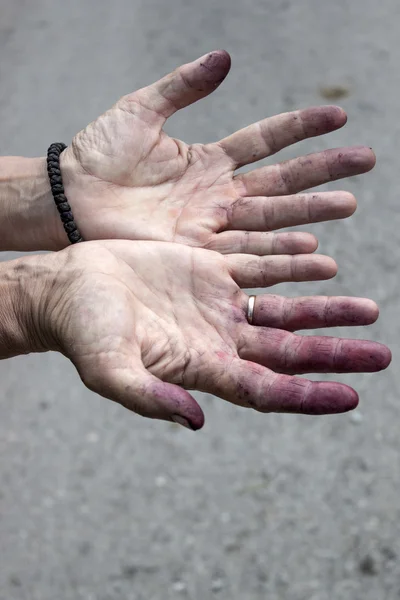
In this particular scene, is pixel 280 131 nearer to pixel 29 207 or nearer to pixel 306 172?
pixel 306 172

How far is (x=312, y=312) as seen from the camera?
58.0 inches

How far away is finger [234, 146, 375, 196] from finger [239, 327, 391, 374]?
15.8 inches

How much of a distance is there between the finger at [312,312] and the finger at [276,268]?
0.20ft

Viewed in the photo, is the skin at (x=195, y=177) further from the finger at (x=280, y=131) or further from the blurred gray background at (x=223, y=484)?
the blurred gray background at (x=223, y=484)

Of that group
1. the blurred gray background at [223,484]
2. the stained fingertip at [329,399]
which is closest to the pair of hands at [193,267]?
the stained fingertip at [329,399]

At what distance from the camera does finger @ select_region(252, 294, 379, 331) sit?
1448 millimetres

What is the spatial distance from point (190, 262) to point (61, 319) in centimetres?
33

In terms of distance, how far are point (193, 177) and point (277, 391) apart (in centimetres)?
65

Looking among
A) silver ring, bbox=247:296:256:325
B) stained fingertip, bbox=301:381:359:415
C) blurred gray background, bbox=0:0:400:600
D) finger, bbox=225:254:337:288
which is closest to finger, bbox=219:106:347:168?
finger, bbox=225:254:337:288

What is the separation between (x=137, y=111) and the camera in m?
1.68

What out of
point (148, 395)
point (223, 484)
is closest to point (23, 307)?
point (148, 395)

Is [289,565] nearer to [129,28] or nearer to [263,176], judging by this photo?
[263,176]

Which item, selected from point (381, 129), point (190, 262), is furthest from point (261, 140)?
point (381, 129)

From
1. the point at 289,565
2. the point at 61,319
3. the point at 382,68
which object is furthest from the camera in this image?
the point at 382,68
